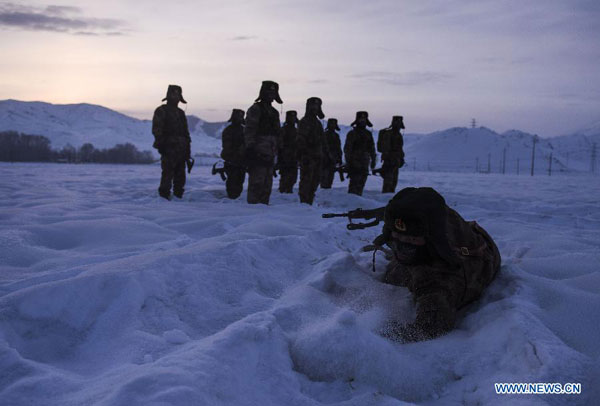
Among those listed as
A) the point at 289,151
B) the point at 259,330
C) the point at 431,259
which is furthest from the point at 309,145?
the point at 259,330

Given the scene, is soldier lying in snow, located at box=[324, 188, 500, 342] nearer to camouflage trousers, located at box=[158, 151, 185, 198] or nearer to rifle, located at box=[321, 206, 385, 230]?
rifle, located at box=[321, 206, 385, 230]

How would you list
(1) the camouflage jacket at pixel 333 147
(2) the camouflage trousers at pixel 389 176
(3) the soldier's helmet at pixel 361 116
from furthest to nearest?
1. (1) the camouflage jacket at pixel 333 147
2. (2) the camouflage trousers at pixel 389 176
3. (3) the soldier's helmet at pixel 361 116

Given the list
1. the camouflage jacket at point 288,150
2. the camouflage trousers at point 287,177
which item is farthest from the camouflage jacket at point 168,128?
the camouflage trousers at point 287,177

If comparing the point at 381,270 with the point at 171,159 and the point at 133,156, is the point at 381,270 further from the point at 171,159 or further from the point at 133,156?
the point at 133,156

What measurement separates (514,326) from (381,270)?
55.4 inches

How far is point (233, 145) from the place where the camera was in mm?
10273

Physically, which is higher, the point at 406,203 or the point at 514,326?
the point at 406,203

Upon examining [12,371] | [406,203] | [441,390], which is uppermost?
[406,203]

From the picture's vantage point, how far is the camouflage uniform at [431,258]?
2.32 metres

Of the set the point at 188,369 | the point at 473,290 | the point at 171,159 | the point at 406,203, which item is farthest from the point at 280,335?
the point at 171,159

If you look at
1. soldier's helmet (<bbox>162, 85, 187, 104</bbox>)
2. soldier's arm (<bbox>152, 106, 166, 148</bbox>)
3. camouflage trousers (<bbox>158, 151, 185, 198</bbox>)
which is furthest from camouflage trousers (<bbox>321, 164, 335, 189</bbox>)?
soldier's arm (<bbox>152, 106, 166, 148</bbox>)

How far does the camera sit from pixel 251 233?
4336 mm

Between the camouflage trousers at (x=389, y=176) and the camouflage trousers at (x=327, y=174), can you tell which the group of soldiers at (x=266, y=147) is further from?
the camouflage trousers at (x=327, y=174)

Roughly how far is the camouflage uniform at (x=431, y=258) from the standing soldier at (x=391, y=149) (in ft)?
31.8
